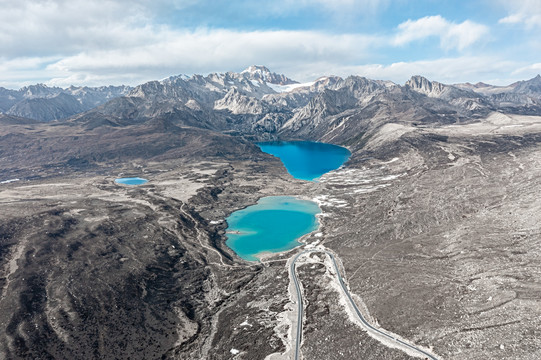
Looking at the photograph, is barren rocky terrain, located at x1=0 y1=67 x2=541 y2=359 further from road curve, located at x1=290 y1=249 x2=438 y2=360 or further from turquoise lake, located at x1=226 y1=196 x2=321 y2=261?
turquoise lake, located at x1=226 y1=196 x2=321 y2=261

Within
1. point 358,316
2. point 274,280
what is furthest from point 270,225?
point 358,316

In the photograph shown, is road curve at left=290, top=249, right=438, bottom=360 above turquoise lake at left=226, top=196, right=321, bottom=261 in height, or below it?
above

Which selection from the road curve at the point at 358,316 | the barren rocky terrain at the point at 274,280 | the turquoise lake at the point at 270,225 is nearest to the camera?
the road curve at the point at 358,316

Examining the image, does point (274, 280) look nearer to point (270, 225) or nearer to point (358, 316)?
point (358, 316)

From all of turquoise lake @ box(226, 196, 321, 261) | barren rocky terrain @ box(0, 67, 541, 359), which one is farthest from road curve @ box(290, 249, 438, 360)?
turquoise lake @ box(226, 196, 321, 261)

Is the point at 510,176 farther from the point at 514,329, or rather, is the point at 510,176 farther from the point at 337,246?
the point at 514,329

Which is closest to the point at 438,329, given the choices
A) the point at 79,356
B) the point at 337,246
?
the point at 337,246

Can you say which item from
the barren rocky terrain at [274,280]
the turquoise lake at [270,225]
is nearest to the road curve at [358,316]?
the barren rocky terrain at [274,280]

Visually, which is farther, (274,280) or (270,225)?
(270,225)

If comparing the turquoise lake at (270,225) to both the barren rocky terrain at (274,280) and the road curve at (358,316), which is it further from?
the road curve at (358,316)
